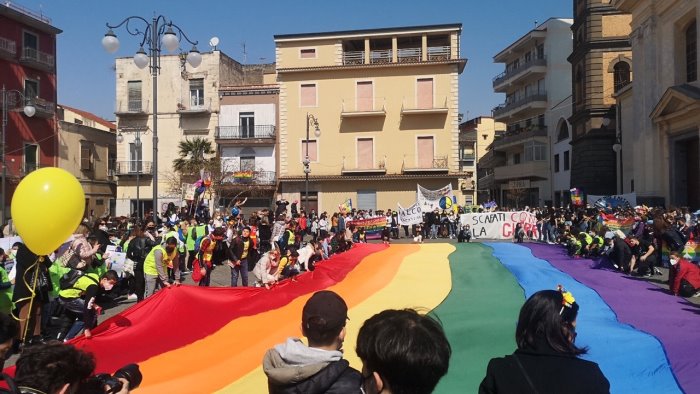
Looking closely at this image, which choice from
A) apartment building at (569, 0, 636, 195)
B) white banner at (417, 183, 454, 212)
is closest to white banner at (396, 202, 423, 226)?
white banner at (417, 183, 454, 212)

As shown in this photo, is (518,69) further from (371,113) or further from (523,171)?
(371,113)

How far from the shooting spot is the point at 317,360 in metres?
2.90

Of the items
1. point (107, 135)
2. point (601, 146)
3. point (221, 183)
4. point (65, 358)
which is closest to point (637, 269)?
point (65, 358)

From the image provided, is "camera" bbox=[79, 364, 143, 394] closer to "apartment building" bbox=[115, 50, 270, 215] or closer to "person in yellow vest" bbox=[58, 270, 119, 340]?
"person in yellow vest" bbox=[58, 270, 119, 340]

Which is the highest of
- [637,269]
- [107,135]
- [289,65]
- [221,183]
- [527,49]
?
A: [527,49]

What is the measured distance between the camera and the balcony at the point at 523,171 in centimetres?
4891

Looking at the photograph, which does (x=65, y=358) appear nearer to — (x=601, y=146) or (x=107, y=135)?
(x=601, y=146)

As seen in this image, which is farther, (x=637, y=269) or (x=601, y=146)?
(x=601, y=146)

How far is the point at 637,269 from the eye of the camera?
459 inches

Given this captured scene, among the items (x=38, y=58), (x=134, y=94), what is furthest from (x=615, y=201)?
(x=38, y=58)

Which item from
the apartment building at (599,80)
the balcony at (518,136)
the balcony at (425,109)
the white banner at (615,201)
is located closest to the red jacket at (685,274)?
the white banner at (615,201)

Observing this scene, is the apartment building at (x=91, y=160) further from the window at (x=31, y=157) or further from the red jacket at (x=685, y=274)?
the red jacket at (x=685, y=274)

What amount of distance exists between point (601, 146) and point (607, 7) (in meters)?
8.44

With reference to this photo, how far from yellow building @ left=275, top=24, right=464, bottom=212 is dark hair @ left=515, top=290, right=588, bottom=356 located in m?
38.6
